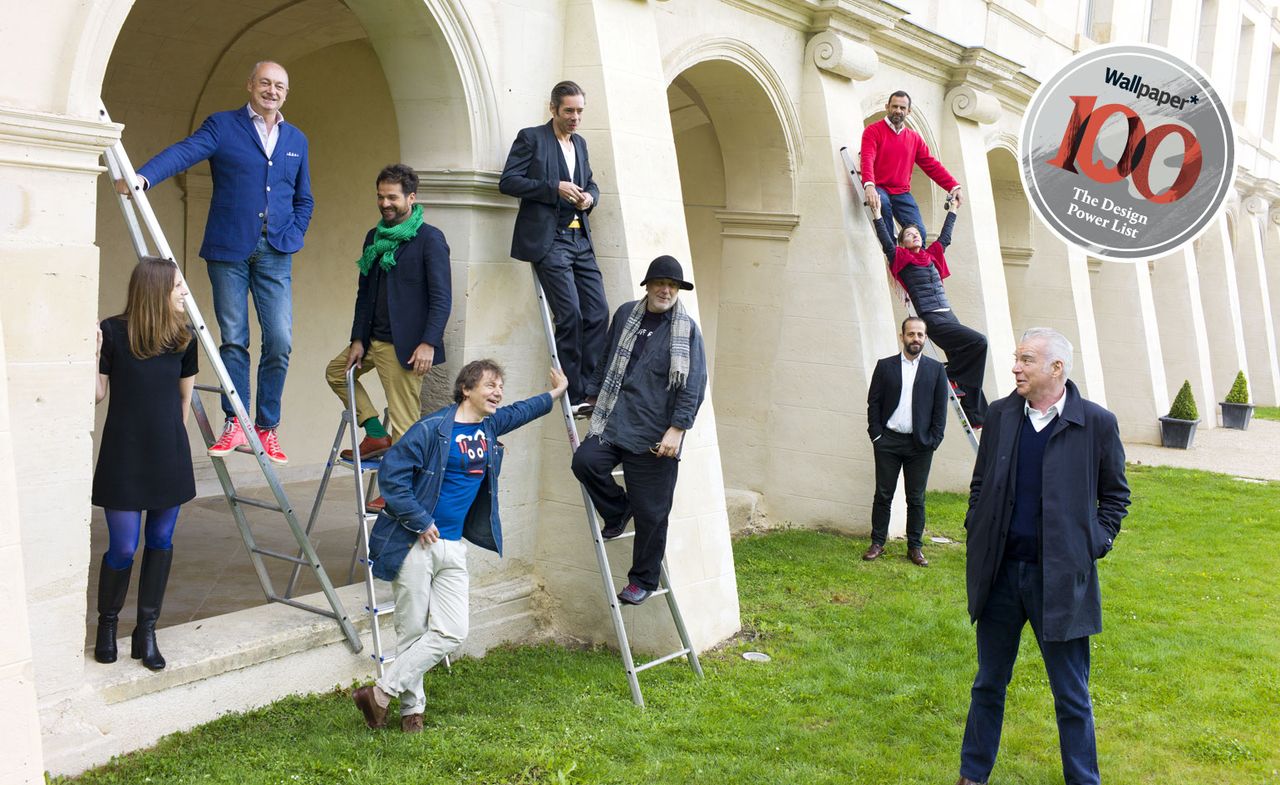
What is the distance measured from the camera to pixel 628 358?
614 centimetres

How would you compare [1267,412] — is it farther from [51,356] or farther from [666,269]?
[51,356]

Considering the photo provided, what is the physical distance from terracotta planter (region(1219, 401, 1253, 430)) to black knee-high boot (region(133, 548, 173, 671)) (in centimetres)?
2032

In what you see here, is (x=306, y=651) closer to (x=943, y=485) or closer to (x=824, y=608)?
(x=824, y=608)

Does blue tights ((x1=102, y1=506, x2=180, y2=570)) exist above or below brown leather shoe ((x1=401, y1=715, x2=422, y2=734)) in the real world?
above

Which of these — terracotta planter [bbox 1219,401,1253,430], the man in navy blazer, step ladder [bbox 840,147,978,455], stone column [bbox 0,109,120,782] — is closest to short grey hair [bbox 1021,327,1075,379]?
the man in navy blazer

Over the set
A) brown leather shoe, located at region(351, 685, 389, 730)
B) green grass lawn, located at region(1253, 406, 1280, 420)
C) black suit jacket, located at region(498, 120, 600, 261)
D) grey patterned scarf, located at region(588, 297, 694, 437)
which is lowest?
brown leather shoe, located at region(351, 685, 389, 730)

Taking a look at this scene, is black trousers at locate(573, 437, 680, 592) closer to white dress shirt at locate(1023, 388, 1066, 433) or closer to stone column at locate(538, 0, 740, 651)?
stone column at locate(538, 0, 740, 651)

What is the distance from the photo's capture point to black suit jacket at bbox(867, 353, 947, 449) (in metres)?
8.93

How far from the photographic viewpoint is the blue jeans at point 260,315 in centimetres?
561

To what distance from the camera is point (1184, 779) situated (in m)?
5.32

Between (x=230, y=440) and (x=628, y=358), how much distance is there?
2044 millimetres

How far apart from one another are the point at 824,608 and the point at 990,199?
22.8ft

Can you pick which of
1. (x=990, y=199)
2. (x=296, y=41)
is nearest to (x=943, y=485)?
(x=990, y=199)

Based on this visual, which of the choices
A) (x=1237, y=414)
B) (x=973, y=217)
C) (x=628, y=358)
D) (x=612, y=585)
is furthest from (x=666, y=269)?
(x=1237, y=414)
